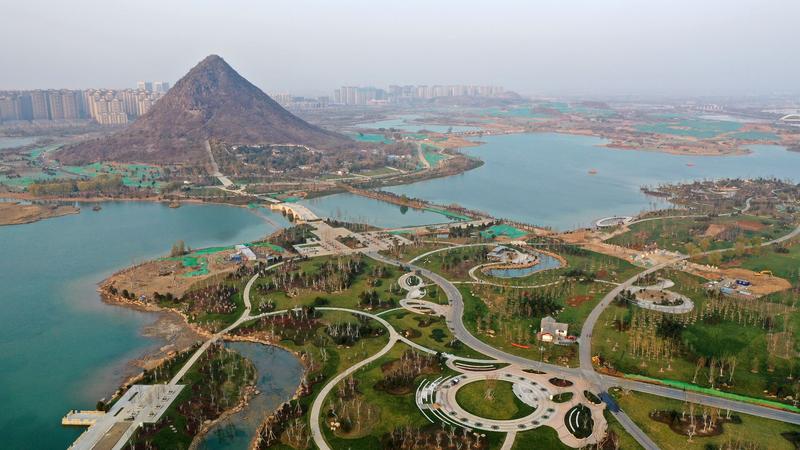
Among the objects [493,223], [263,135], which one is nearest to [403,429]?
[493,223]

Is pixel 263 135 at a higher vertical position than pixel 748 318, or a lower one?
higher

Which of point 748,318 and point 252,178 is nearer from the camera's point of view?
point 748,318

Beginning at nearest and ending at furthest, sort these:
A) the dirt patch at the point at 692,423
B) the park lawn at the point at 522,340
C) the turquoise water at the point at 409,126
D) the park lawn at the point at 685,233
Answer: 1. the dirt patch at the point at 692,423
2. the park lawn at the point at 522,340
3. the park lawn at the point at 685,233
4. the turquoise water at the point at 409,126

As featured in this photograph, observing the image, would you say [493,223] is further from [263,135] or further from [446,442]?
[263,135]

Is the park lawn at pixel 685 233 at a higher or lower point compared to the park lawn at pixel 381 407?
higher

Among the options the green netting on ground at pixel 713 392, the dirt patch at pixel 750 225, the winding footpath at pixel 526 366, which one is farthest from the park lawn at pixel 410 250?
the dirt patch at pixel 750 225

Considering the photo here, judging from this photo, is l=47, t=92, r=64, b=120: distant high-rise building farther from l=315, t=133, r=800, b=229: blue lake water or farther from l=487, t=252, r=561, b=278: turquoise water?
l=487, t=252, r=561, b=278: turquoise water

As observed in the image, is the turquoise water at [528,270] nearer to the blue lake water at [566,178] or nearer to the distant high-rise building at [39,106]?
the blue lake water at [566,178]
